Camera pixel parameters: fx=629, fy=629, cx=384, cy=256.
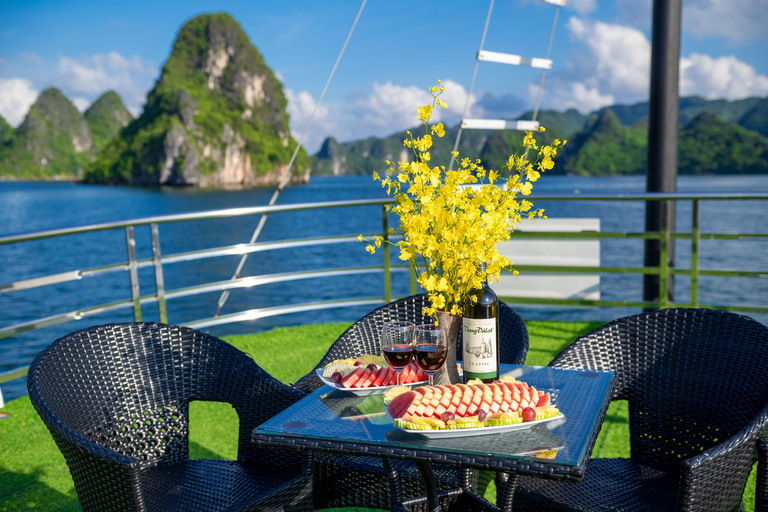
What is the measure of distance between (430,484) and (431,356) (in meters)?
0.37

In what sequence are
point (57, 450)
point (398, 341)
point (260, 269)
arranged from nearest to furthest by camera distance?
point (398, 341)
point (57, 450)
point (260, 269)

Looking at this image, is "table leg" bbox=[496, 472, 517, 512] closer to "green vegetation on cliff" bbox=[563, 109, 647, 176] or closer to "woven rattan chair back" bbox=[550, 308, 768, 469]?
"woven rattan chair back" bbox=[550, 308, 768, 469]

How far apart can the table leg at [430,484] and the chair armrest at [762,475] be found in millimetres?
747

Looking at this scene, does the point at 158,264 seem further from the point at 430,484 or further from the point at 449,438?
the point at 449,438

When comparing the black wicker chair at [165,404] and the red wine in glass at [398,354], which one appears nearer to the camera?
the red wine in glass at [398,354]

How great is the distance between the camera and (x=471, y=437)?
3.84ft

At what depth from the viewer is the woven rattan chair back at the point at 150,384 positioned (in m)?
1.78

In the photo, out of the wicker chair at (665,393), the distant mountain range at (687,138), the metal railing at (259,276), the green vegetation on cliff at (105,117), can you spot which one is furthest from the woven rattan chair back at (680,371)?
the green vegetation on cliff at (105,117)

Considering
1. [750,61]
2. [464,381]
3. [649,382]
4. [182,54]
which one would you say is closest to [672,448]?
[649,382]

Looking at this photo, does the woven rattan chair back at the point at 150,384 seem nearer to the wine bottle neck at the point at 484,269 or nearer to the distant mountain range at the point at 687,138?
the wine bottle neck at the point at 484,269

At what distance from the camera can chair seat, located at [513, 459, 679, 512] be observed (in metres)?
1.56

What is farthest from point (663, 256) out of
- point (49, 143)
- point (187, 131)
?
point (49, 143)

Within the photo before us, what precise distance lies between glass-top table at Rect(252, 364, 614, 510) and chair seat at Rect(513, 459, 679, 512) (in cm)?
31

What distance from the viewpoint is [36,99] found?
91188mm
